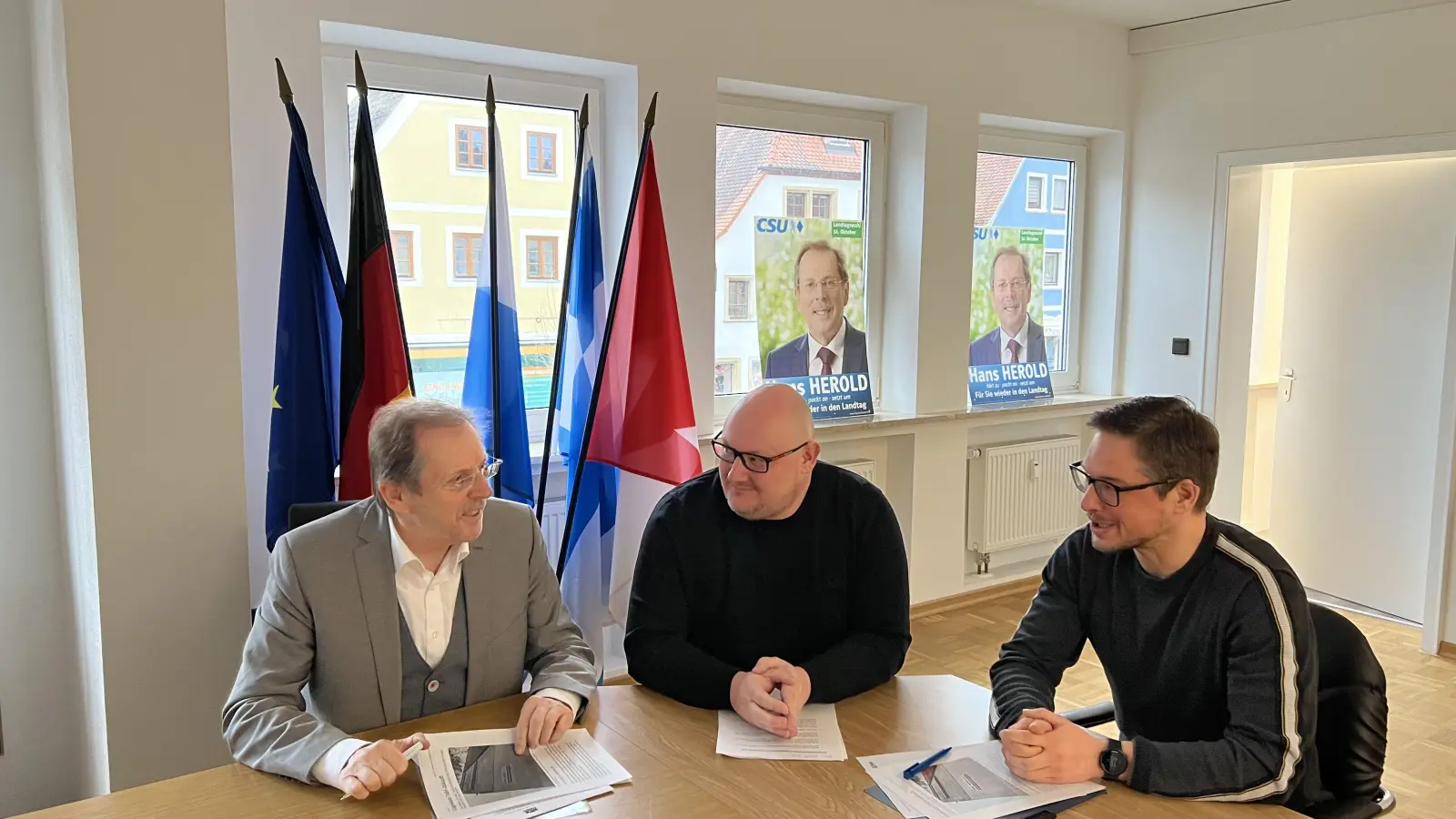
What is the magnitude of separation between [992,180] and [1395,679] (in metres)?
2.66

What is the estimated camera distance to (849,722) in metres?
1.70

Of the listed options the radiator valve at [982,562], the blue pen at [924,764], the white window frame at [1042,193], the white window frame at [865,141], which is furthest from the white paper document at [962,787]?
the white window frame at [1042,193]

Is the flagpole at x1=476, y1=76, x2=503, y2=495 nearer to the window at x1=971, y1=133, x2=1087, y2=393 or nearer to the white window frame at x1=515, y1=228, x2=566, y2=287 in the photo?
the white window frame at x1=515, y1=228, x2=566, y2=287

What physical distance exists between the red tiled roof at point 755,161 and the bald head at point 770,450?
195 centimetres

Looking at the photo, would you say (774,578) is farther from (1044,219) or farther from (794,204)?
(1044,219)

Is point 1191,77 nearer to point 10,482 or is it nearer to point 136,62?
point 136,62

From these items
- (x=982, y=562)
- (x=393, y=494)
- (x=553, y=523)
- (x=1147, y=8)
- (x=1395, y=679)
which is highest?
(x=1147, y=8)

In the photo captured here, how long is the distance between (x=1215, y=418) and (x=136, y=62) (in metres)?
4.56

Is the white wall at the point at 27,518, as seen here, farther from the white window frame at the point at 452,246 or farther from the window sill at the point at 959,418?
the window sill at the point at 959,418

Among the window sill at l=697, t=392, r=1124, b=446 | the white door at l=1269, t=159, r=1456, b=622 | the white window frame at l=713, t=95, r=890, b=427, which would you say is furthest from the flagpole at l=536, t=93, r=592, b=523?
the white door at l=1269, t=159, r=1456, b=622

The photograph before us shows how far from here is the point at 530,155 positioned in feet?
11.4

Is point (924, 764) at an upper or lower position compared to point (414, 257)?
lower

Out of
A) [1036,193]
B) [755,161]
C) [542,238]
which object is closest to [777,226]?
[755,161]

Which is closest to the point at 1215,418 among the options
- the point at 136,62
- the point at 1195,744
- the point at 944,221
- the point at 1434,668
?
the point at 1434,668
